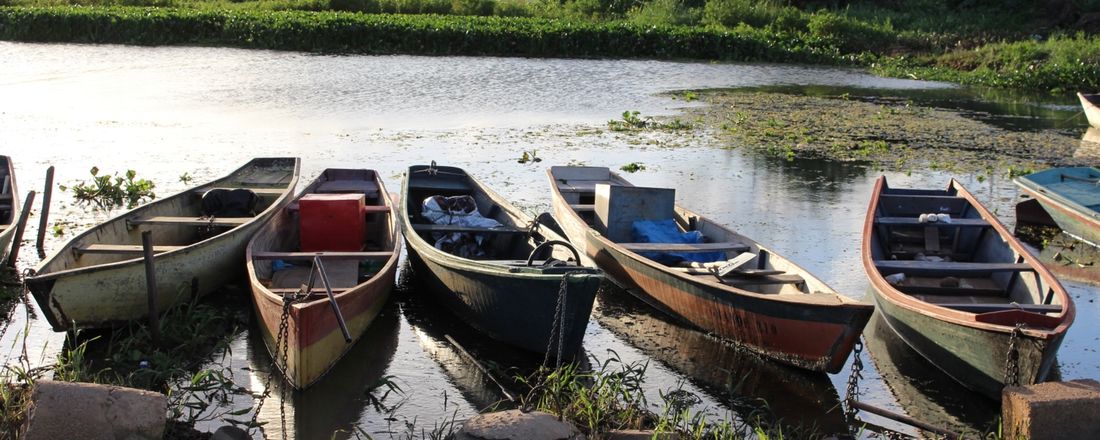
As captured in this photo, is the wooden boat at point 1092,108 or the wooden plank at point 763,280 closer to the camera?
the wooden plank at point 763,280

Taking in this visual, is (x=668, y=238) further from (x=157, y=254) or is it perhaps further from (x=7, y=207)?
(x=7, y=207)

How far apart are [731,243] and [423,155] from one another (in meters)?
7.64

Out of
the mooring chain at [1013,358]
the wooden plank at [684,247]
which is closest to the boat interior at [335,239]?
the wooden plank at [684,247]

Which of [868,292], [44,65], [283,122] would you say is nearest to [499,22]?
[44,65]

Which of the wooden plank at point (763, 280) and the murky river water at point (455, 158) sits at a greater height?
the wooden plank at point (763, 280)

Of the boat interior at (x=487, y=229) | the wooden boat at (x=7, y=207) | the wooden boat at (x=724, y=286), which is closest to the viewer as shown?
the wooden boat at (x=724, y=286)

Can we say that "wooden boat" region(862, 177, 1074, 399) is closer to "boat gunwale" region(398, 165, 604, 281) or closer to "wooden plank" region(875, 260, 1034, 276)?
"wooden plank" region(875, 260, 1034, 276)

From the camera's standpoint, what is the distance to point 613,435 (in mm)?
6430

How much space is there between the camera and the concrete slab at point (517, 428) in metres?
5.96

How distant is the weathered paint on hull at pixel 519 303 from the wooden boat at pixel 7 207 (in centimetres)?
395

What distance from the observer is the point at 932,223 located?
10625 mm

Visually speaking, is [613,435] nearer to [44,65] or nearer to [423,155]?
[423,155]

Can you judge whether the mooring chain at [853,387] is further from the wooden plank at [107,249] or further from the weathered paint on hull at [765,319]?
the wooden plank at [107,249]

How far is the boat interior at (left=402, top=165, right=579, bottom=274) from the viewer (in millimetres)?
9328
